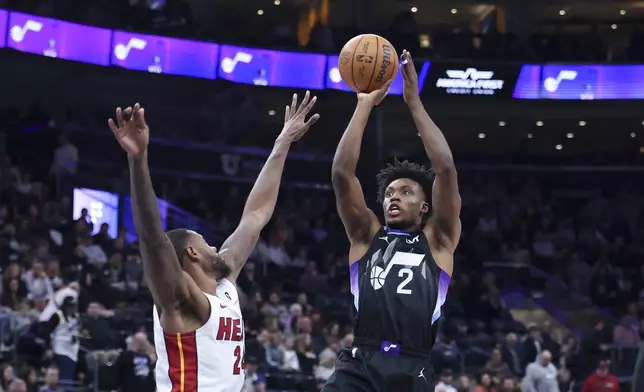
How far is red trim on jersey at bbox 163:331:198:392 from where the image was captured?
5270 mm

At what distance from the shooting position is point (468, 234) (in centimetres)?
2327

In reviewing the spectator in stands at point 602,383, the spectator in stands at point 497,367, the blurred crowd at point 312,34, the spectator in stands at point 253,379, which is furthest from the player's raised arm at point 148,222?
the blurred crowd at point 312,34

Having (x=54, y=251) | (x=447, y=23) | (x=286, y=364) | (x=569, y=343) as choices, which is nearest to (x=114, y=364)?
(x=286, y=364)

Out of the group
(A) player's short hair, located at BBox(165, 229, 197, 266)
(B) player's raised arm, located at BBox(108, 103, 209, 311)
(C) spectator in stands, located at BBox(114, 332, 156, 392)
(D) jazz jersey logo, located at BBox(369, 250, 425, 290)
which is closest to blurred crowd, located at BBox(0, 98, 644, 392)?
(C) spectator in stands, located at BBox(114, 332, 156, 392)

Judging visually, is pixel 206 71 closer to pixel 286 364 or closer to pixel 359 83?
pixel 286 364

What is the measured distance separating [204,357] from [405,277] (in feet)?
4.13

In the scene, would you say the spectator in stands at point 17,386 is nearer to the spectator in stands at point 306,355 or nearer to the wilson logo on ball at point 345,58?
the spectator in stands at point 306,355

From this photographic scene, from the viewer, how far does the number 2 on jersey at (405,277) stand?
597 centimetres

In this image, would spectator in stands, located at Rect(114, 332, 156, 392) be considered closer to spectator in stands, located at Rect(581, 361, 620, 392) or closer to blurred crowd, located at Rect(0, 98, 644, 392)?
blurred crowd, located at Rect(0, 98, 644, 392)

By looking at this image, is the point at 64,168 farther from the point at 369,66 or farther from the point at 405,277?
the point at 405,277

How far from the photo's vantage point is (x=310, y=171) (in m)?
23.6

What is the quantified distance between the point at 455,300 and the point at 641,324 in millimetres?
3337

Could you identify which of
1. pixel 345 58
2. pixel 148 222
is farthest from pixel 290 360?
pixel 148 222

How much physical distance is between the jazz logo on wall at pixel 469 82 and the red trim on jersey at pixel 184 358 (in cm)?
1816
